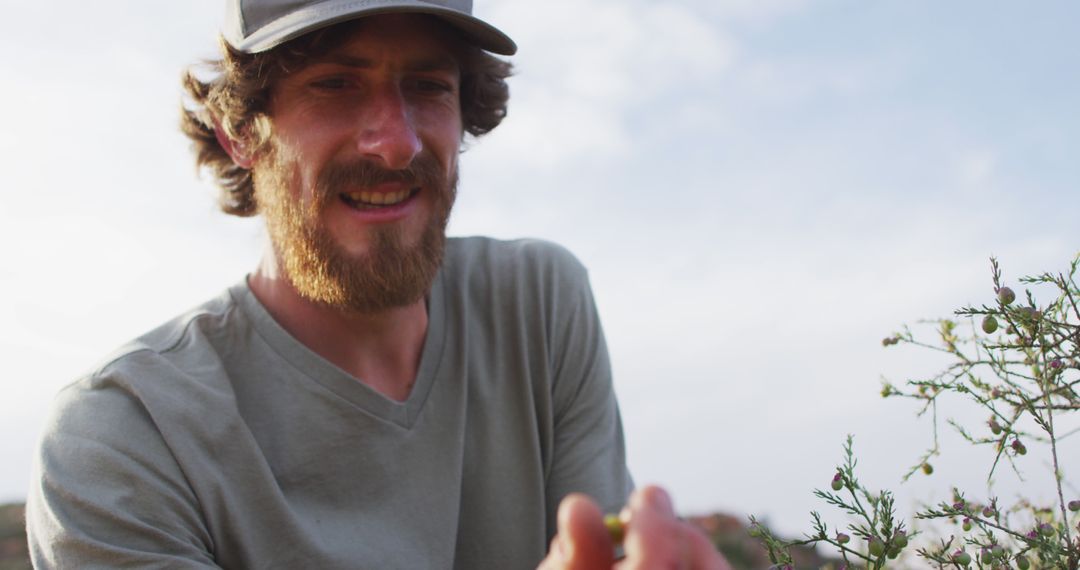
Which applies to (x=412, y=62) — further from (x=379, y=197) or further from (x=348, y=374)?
(x=348, y=374)

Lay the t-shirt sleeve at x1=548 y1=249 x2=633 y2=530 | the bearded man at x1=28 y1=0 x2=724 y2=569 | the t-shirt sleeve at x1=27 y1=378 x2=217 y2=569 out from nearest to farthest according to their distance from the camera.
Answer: the t-shirt sleeve at x1=27 y1=378 x2=217 y2=569 → the bearded man at x1=28 y1=0 x2=724 y2=569 → the t-shirt sleeve at x1=548 y1=249 x2=633 y2=530

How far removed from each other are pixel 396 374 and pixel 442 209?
1.73 feet

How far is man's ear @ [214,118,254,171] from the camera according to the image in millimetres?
3533

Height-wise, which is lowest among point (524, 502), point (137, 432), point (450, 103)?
point (524, 502)

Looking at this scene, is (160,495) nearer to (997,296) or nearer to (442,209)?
(442,209)

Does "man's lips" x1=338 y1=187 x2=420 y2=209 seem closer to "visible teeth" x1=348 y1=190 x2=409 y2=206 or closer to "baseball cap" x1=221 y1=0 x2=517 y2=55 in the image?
"visible teeth" x1=348 y1=190 x2=409 y2=206

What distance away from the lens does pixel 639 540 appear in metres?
1.25

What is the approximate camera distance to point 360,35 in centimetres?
305

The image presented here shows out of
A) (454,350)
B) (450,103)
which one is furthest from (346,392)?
(450,103)

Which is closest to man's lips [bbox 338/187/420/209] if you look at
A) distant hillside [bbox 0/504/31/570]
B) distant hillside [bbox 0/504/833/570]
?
distant hillside [bbox 0/504/833/570]

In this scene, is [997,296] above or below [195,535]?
above

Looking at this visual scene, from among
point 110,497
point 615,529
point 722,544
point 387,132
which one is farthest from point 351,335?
point 722,544

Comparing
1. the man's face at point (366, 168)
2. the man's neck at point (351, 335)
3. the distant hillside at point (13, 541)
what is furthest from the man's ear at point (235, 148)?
the distant hillside at point (13, 541)

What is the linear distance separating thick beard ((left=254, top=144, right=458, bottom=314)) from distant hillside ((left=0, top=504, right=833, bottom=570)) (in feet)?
9.09
